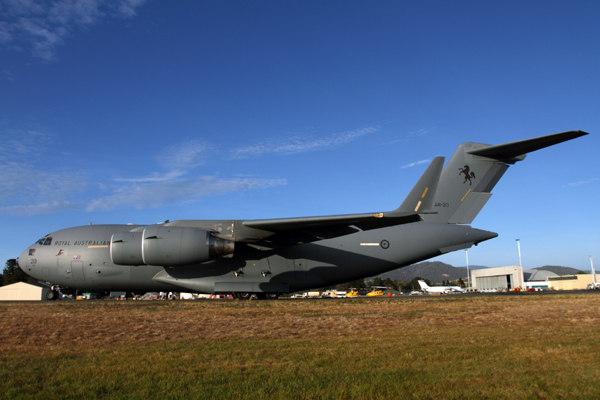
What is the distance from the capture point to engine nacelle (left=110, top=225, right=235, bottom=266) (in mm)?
12852

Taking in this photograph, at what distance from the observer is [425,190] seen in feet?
40.7

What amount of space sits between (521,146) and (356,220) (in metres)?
6.61

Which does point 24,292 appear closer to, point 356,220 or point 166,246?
point 166,246

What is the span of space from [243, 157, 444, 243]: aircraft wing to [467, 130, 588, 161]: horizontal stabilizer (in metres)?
3.44

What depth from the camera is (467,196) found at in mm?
16609

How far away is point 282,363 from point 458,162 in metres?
13.9

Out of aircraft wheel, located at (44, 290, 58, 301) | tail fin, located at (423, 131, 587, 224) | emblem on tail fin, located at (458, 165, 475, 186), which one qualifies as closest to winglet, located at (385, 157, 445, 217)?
tail fin, located at (423, 131, 587, 224)

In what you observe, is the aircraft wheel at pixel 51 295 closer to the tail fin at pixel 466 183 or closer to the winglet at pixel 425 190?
the winglet at pixel 425 190

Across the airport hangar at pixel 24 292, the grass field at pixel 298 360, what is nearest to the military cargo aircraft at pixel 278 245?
the grass field at pixel 298 360

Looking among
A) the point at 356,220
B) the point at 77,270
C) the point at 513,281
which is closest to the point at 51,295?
the point at 77,270

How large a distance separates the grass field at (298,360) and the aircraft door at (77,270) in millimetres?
7054

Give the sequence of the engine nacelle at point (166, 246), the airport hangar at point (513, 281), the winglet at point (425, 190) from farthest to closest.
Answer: the airport hangar at point (513, 281) → the engine nacelle at point (166, 246) → the winglet at point (425, 190)

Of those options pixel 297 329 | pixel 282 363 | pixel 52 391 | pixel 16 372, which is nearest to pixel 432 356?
pixel 282 363

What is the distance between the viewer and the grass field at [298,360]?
358 cm
